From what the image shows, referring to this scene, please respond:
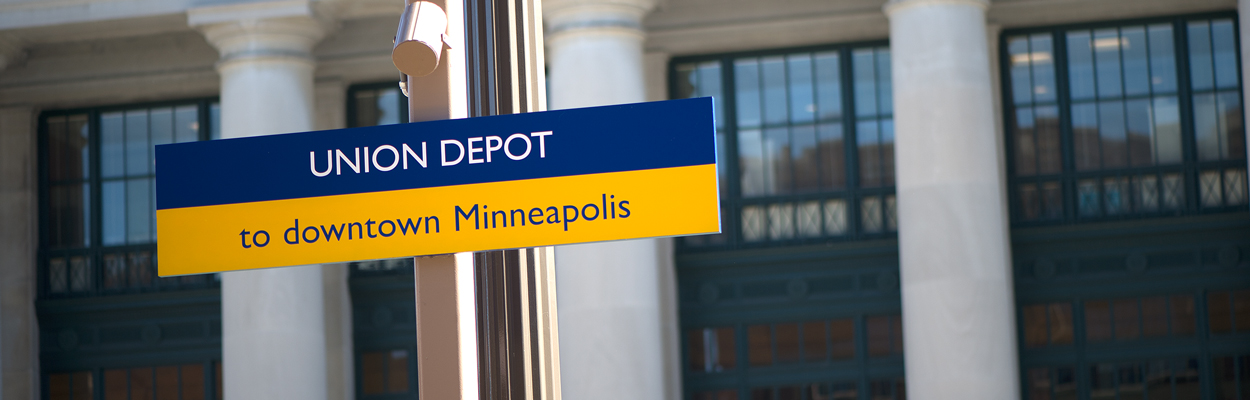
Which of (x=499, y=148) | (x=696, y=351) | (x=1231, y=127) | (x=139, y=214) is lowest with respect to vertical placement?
(x=696, y=351)

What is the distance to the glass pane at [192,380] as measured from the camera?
65.6 feet

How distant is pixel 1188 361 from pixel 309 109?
42.3 ft

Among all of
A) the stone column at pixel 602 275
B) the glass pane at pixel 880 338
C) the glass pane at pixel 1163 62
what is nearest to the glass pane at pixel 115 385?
the stone column at pixel 602 275

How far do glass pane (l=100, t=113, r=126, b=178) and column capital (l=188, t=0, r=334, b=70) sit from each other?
14.4 ft

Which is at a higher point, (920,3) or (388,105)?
(920,3)

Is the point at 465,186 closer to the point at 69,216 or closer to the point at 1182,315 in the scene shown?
the point at 1182,315

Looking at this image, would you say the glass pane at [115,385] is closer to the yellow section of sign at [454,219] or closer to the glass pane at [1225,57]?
the yellow section of sign at [454,219]

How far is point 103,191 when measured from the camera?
20.7 metres

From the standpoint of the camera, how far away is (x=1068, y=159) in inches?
717

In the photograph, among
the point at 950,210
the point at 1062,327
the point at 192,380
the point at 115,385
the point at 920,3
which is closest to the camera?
the point at 950,210

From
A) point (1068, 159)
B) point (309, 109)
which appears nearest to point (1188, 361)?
point (1068, 159)

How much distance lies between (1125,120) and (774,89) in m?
5.11

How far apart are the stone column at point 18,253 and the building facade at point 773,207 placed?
47 millimetres

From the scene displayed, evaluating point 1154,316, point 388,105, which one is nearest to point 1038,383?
point 1154,316
